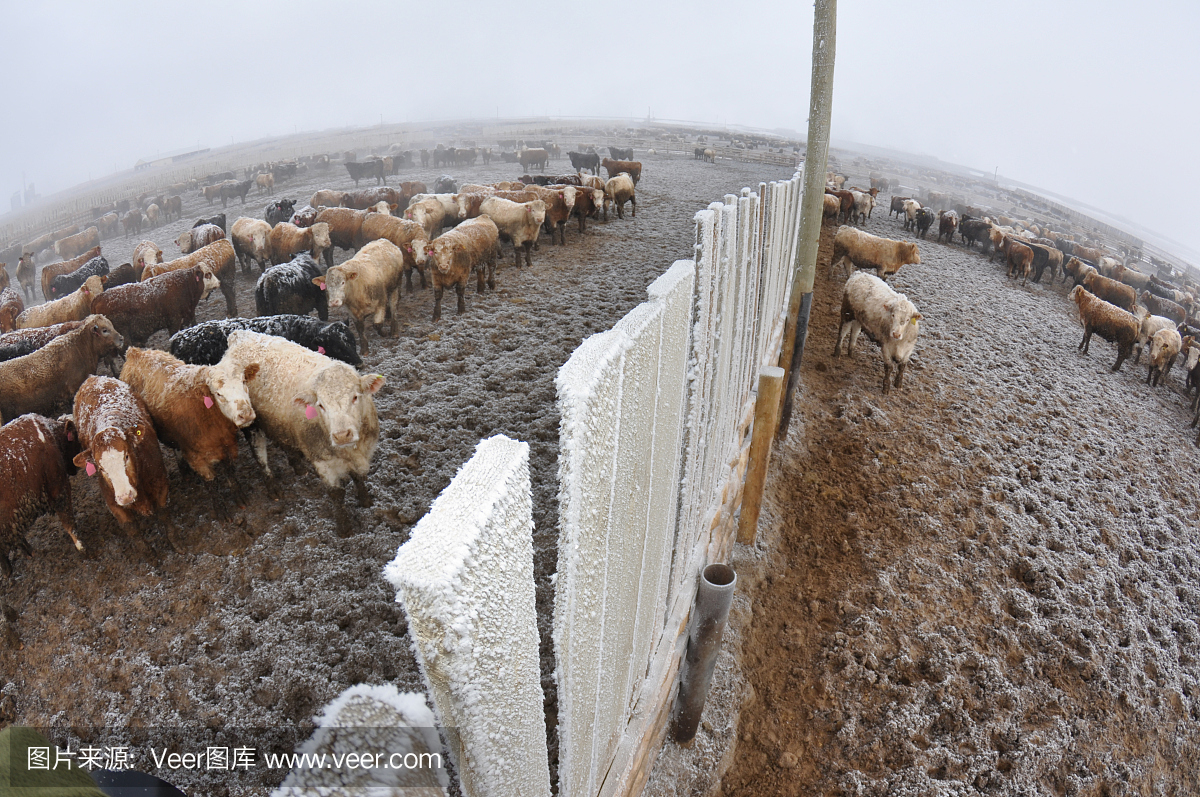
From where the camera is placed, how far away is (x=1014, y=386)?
629 centimetres

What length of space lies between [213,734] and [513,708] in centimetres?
261

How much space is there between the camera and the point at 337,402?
11.6 feet

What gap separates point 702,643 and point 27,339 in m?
7.00

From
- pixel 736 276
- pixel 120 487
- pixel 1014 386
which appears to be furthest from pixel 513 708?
pixel 1014 386

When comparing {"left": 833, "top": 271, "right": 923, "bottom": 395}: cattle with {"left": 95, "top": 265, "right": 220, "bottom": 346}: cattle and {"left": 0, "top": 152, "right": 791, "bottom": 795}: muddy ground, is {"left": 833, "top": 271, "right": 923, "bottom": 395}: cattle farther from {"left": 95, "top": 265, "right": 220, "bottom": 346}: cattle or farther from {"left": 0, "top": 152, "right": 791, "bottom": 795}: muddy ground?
{"left": 95, "top": 265, "right": 220, "bottom": 346}: cattle

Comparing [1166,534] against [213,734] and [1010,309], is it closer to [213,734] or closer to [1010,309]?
[1010,309]

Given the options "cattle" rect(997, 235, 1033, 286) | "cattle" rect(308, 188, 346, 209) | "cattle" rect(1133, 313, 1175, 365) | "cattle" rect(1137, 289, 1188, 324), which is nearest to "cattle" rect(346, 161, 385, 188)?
"cattle" rect(308, 188, 346, 209)

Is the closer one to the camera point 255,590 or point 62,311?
point 255,590

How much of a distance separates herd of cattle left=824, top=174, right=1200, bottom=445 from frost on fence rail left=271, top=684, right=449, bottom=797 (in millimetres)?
6177

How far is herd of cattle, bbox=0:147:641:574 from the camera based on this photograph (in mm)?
3416

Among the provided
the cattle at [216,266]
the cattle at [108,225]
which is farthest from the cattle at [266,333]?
the cattle at [108,225]

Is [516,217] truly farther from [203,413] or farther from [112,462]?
[112,462]

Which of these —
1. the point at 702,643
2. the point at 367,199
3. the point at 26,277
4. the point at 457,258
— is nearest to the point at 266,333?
the point at 457,258

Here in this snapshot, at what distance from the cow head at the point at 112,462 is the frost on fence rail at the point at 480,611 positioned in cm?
345
